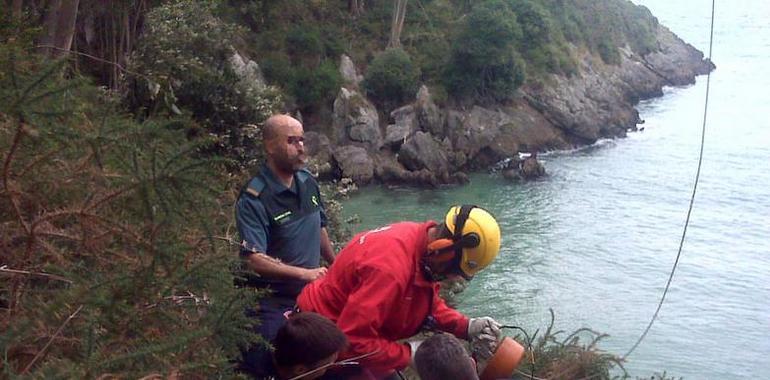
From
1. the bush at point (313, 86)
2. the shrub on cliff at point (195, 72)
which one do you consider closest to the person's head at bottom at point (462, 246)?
the shrub on cliff at point (195, 72)

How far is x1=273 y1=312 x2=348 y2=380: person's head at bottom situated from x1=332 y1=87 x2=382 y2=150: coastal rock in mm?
29335

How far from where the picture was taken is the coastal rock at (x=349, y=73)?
119 ft

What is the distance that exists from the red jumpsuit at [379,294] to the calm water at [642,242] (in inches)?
582

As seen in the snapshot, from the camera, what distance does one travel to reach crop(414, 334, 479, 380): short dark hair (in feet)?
11.2

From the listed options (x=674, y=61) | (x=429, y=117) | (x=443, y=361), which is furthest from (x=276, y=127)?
(x=674, y=61)

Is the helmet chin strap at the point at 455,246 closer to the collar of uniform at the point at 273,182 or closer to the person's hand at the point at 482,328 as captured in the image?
the person's hand at the point at 482,328

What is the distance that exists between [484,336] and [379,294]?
2.42ft

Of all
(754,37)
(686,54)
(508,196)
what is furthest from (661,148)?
(754,37)

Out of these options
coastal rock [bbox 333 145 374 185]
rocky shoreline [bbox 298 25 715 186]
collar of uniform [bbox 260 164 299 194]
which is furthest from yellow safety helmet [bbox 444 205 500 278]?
coastal rock [bbox 333 145 374 185]

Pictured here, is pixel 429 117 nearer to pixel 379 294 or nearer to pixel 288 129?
pixel 288 129

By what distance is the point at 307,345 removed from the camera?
11.4ft

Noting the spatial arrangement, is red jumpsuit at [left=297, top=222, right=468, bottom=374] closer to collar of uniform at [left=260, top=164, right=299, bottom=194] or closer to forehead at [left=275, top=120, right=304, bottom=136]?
collar of uniform at [left=260, top=164, right=299, bottom=194]

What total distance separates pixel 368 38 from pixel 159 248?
126ft

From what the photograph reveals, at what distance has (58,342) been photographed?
3109 millimetres
